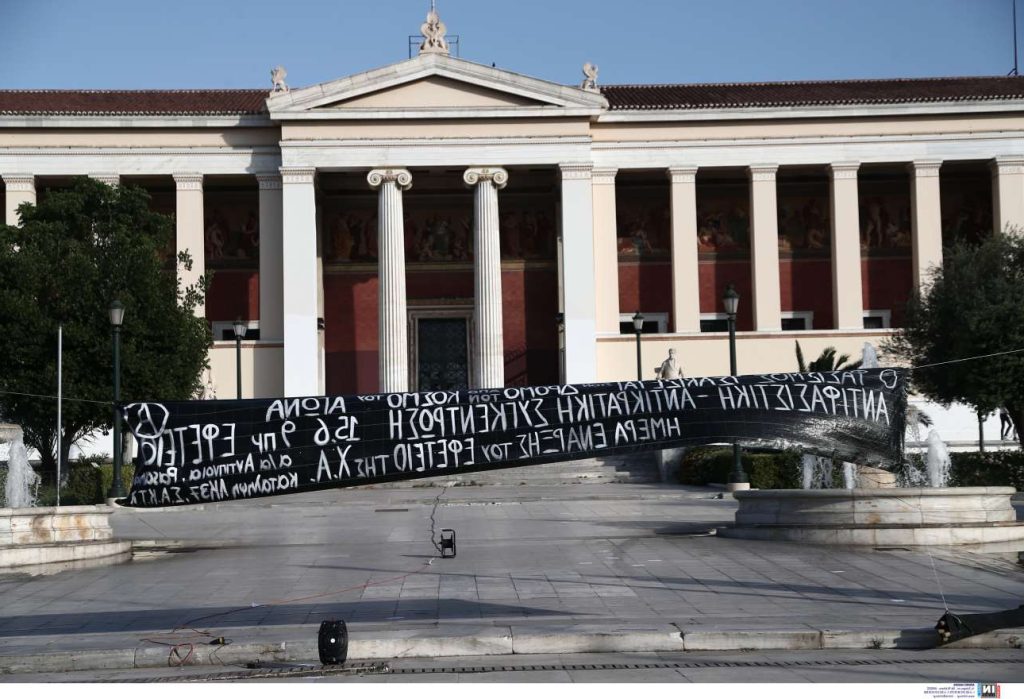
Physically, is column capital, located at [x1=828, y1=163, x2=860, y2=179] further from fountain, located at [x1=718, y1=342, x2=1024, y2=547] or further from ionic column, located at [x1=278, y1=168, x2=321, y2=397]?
fountain, located at [x1=718, y1=342, x2=1024, y2=547]

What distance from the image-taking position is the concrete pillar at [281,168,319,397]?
40.7 metres

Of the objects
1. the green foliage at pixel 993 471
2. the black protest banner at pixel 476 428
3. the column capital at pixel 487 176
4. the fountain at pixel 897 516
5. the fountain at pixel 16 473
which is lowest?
the green foliage at pixel 993 471

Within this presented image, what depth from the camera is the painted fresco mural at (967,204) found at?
4512 cm

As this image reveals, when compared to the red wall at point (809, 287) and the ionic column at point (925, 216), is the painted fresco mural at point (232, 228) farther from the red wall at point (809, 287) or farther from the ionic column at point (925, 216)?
the ionic column at point (925, 216)

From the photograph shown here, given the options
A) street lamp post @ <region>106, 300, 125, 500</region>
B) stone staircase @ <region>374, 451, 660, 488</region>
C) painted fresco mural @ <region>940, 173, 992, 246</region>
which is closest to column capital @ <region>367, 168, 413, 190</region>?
stone staircase @ <region>374, 451, 660, 488</region>

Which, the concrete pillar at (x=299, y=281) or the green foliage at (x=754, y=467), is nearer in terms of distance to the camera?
the green foliage at (x=754, y=467)

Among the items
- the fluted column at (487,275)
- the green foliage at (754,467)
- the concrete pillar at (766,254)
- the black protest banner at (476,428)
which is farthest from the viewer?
the concrete pillar at (766,254)

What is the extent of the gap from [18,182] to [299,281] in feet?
31.4

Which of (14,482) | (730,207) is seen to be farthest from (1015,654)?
(730,207)

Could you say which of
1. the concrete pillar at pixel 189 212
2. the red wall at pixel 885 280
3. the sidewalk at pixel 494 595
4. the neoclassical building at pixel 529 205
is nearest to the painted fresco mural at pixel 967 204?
the neoclassical building at pixel 529 205

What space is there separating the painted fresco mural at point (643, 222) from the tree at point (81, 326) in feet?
57.0

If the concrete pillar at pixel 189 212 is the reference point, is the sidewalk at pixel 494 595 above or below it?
below

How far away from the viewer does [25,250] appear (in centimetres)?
3095

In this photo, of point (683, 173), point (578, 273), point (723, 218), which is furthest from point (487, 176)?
point (723, 218)
